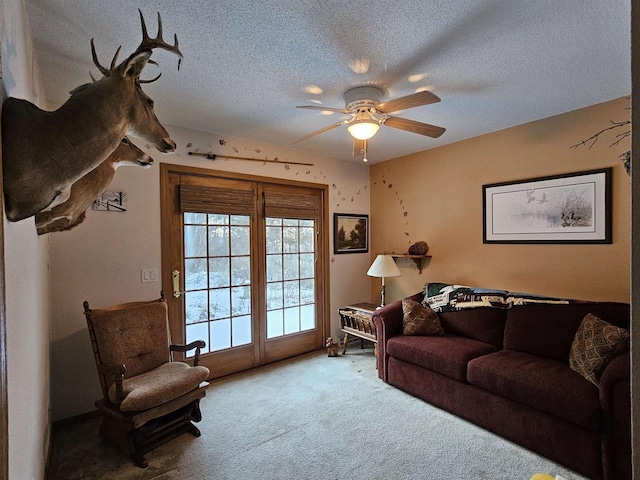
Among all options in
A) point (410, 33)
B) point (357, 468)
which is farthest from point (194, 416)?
point (410, 33)

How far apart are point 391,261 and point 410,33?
2751 mm

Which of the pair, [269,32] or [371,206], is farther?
[371,206]

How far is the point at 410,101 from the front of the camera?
7.13ft

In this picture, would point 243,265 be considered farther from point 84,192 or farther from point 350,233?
point 84,192

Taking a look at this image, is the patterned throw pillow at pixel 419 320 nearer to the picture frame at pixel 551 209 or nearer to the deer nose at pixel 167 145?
the picture frame at pixel 551 209

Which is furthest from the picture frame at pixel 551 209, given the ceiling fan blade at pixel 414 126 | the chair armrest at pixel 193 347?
the chair armrest at pixel 193 347

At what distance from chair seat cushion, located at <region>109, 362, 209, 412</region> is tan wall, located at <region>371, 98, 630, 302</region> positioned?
115 inches

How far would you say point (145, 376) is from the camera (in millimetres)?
2553

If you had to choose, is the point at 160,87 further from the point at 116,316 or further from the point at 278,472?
the point at 278,472


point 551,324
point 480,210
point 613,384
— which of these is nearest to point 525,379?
point 613,384

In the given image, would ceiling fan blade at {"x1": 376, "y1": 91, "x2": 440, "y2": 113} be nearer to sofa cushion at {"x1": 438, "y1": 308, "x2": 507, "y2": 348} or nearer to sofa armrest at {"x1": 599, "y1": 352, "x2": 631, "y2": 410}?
sofa armrest at {"x1": 599, "y1": 352, "x2": 631, "y2": 410}

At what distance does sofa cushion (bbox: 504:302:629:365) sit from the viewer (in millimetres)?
2570

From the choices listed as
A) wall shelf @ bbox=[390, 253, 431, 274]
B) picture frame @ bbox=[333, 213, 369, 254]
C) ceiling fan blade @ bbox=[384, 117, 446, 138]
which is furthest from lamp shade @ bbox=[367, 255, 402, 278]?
ceiling fan blade @ bbox=[384, 117, 446, 138]

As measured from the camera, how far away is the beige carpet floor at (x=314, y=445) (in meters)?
2.14
